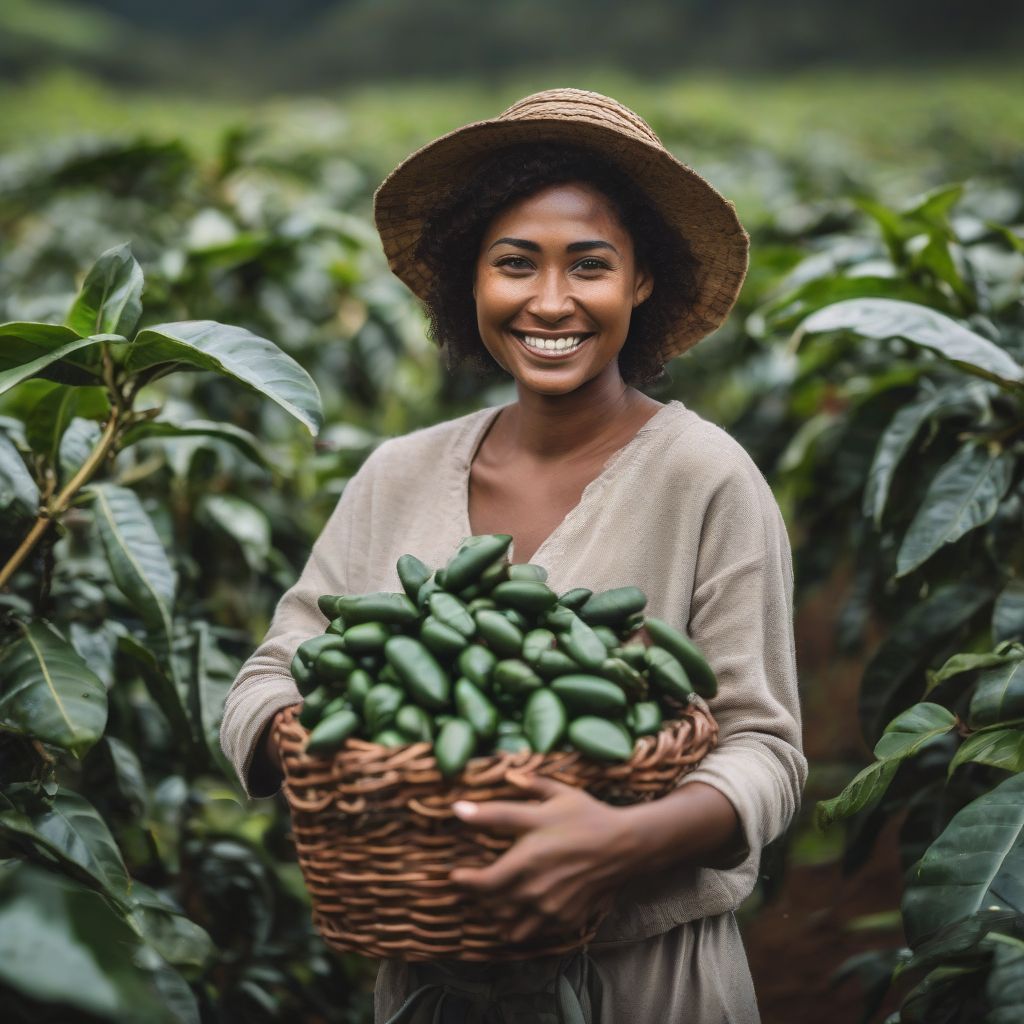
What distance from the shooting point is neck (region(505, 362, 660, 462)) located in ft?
6.03

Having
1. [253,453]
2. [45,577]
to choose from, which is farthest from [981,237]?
[45,577]

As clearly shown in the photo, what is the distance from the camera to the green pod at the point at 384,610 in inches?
58.1

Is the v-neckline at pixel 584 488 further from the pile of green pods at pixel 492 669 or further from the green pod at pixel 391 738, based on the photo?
the green pod at pixel 391 738

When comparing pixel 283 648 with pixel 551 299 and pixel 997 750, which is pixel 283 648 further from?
pixel 997 750

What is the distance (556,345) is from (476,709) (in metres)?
0.60

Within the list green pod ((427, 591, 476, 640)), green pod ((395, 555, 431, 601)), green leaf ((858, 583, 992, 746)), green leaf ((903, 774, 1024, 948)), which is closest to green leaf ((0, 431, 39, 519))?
green pod ((395, 555, 431, 601))

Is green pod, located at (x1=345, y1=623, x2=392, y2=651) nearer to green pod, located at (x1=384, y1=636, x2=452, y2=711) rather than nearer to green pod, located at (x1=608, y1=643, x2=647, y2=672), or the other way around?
green pod, located at (x1=384, y1=636, x2=452, y2=711)

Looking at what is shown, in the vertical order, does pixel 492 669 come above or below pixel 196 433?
below

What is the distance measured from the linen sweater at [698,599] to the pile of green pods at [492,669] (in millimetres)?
113

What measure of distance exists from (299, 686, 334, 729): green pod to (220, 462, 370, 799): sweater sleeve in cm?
19

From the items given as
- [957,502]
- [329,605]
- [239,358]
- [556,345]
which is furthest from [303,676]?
[957,502]

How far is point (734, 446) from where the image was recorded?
5.61ft

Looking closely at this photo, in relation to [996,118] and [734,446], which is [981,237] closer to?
[734,446]

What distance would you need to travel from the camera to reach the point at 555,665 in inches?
54.9
